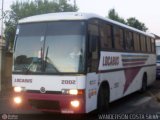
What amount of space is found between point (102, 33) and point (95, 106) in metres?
2.25

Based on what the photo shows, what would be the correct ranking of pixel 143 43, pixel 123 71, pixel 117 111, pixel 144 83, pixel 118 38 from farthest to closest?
pixel 144 83
pixel 143 43
pixel 123 71
pixel 118 38
pixel 117 111

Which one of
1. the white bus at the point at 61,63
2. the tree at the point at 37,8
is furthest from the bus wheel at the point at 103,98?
the tree at the point at 37,8

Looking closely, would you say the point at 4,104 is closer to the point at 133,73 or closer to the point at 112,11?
the point at 133,73

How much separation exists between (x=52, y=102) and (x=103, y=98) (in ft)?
7.25

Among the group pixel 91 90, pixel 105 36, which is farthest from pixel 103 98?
pixel 105 36

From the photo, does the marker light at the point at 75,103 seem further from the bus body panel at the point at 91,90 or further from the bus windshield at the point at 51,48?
the bus windshield at the point at 51,48

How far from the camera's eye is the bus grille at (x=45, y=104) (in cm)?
1007

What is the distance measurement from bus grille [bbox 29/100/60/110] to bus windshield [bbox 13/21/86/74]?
783mm

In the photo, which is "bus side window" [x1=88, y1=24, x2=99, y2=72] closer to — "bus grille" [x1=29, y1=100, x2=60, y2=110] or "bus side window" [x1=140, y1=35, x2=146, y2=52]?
"bus grille" [x1=29, y1=100, x2=60, y2=110]

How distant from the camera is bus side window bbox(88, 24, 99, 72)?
405 inches

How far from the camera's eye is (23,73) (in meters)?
10.4

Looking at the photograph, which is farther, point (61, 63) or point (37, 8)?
point (37, 8)

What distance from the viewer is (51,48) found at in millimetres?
10234

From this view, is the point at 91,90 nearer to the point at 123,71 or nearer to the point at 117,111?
the point at 117,111
